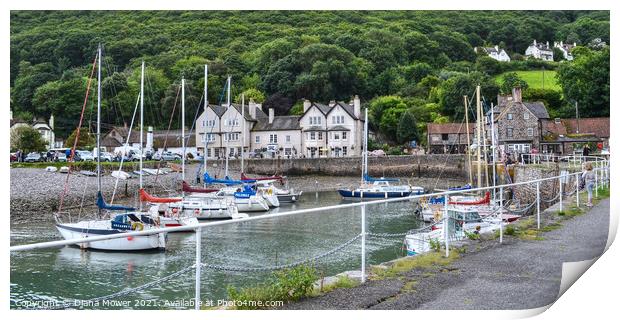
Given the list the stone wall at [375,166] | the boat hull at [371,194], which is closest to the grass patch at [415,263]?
the boat hull at [371,194]

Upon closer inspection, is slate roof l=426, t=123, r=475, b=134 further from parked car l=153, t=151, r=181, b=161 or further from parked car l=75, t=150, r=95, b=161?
parked car l=75, t=150, r=95, b=161

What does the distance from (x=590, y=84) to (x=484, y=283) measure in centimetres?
4485

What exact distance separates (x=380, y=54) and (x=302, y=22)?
1380 cm

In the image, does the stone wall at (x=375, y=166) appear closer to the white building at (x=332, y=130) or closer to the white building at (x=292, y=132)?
the white building at (x=292, y=132)

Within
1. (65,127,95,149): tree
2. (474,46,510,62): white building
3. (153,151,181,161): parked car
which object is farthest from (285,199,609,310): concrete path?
(474,46,510,62): white building

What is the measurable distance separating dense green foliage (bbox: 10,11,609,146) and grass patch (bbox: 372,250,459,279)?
33.9m

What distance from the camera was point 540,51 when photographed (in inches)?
3462

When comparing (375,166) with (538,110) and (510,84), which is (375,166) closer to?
(538,110)

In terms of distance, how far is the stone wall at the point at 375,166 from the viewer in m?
43.9

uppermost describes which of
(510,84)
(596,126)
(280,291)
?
(510,84)

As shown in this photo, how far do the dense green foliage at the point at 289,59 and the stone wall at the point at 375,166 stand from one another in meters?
10.2

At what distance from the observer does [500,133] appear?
43.9 metres

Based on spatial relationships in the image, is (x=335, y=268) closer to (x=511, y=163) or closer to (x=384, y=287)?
(x=384, y=287)

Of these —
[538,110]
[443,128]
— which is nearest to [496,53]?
[443,128]
